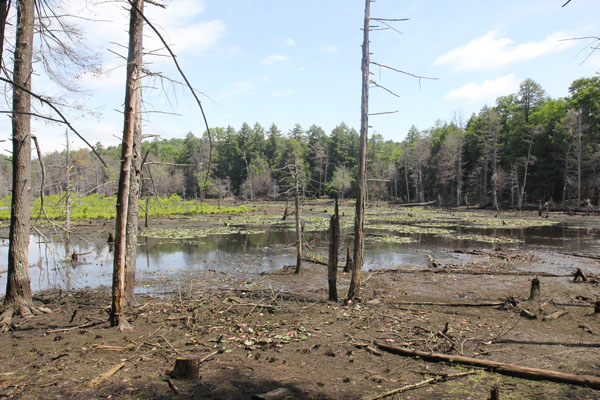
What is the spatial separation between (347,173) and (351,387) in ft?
253

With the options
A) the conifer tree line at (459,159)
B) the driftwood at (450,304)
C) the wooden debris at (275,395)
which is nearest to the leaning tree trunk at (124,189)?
the wooden debris at (275,395)

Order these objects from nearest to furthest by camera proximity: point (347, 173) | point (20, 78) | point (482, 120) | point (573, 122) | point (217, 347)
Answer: point (217, 347) < point (20, 78) < point (573, 122) < point (482, 120) < point (347, 173)

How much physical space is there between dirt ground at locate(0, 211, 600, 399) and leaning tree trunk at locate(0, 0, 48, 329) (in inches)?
22.8

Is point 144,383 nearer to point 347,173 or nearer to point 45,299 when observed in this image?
point 45,299

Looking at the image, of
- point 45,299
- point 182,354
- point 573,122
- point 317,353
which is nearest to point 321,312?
point 317,353

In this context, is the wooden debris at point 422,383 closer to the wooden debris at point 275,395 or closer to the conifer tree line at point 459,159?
the wooden debris at point 275,395

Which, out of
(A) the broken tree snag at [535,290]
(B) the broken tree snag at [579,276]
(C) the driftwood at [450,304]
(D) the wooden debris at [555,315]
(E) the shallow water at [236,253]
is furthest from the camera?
(E) the shallow water at [236,253]

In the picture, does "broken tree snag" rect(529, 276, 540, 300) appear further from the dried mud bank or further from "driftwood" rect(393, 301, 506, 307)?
"driftwood" rect(393, 301, 506, 307)

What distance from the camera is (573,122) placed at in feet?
152

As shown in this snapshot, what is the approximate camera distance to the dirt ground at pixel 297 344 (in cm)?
472

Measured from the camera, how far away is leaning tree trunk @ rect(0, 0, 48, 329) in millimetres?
6934

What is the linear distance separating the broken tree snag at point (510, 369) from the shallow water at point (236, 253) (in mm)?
8578

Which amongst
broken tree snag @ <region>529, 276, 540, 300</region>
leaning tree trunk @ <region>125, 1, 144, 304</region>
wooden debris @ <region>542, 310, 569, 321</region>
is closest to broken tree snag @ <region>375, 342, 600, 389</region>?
wooden debris @ <region>542, 310, 569, 321</region>

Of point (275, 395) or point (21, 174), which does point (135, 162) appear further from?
point (275, 395)
